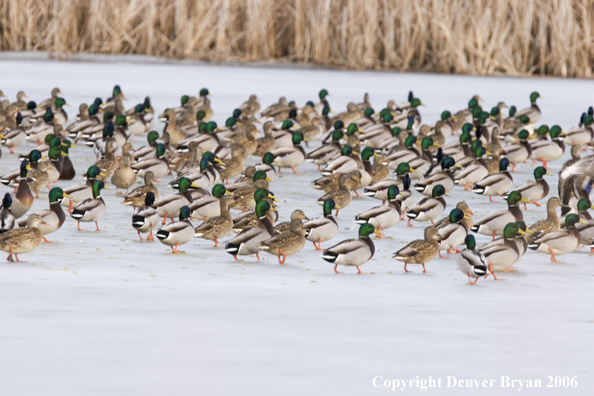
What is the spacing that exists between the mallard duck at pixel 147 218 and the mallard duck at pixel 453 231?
2.33 metres

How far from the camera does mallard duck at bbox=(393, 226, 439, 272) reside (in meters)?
7.32

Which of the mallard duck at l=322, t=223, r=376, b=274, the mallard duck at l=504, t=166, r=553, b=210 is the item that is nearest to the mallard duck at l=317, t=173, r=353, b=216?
the mallard duck at l=504, t=166, r=553, b=210

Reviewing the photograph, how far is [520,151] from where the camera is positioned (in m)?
13.2

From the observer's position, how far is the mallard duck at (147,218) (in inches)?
321

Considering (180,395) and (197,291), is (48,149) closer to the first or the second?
(197,291)

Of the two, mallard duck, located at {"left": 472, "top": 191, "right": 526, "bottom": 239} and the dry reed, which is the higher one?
the dry reed

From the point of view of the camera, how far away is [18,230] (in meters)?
7.30

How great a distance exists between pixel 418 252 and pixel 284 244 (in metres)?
1.00

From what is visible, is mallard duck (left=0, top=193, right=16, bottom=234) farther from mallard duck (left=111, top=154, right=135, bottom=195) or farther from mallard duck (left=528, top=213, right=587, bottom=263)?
mallard duck (left=528, top=213, right=587, bottom=263)

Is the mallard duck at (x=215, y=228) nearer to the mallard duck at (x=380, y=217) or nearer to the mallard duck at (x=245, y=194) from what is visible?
the mallard duck at (x=380, y=217)

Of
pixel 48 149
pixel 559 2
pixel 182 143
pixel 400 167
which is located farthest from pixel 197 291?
pixel 559 2

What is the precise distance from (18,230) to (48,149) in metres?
4.93

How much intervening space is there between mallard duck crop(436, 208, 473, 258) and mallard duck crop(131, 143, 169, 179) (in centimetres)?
414

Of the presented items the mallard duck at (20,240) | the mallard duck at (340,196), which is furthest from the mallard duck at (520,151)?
the mallard duck at (20,240)
